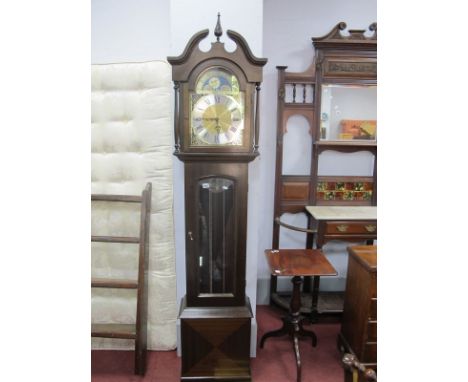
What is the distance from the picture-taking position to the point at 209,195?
5.23 ft

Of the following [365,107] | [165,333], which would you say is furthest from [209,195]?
[365,107]

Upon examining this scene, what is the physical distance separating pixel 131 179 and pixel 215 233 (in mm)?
641

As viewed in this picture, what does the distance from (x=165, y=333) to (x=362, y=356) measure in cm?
116

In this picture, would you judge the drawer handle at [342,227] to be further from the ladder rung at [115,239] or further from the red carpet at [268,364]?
the ladder rung at [115,239]

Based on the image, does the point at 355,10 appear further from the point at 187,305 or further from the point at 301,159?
the point at 187,305

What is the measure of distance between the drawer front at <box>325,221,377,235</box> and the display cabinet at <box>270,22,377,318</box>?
0.13m

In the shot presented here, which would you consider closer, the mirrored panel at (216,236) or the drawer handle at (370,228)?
the mirrored panel at (216,236)

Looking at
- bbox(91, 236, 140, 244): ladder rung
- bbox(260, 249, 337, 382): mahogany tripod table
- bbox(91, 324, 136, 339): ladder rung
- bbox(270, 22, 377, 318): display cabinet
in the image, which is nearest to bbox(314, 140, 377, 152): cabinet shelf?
bbox(270, 22, 377, 318): display cabinet

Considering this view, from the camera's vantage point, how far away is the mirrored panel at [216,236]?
1.59m

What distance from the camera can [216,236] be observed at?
5.37ft

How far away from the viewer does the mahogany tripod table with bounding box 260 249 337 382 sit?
178 cm

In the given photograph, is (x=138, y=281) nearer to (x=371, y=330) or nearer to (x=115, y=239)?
(x=115, y=239)

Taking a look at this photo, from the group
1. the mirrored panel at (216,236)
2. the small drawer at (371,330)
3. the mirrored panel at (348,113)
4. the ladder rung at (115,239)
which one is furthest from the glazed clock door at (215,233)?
the mirrored panel at (348,113)

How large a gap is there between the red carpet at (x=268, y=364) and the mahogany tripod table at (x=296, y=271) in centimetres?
8
